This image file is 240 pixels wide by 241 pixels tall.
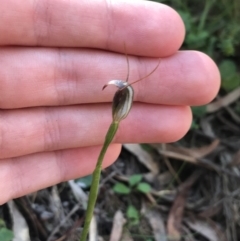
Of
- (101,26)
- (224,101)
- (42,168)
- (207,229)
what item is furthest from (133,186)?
(101,26)

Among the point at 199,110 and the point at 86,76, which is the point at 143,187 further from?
the point at 86,76

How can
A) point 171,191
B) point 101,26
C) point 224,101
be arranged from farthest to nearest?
point 224,101 < point 171,191 < point 101,26

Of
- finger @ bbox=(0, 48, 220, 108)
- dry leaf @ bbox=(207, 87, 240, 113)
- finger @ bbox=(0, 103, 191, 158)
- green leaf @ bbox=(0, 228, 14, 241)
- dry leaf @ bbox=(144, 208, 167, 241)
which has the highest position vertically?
finger @ bbox=(0, 48, 220, 108)

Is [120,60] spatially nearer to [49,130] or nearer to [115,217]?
[49,130]

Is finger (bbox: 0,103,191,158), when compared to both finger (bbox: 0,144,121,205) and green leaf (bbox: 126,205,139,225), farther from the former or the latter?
green leaf (bbox: 126,205,139,225)

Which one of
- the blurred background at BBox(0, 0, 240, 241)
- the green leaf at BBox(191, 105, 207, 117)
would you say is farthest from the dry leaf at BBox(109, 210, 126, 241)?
the green leaf at BBox(191, 105, 207, 117)

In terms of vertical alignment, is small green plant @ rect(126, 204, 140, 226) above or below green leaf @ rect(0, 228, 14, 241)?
below

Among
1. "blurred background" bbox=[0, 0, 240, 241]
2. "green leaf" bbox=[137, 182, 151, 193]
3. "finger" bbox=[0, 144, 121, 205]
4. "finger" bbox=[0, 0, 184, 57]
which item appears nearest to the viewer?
"finger" bbox=[0, 0, 184, 57]
